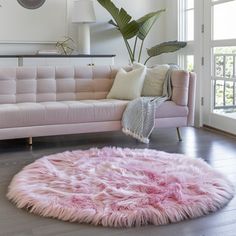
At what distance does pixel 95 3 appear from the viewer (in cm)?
549

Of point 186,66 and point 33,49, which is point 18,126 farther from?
point 186,66

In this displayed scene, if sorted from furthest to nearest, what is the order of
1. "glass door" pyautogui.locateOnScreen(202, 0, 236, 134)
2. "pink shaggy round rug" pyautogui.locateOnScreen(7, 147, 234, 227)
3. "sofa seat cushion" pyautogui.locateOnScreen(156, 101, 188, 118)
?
"glass door" pyautogui.locateOnScreen(202, 0, 236, 134) → "sofa seat cushion" pyautogui.locateOnScreen(156, 101, 188, 118) → "pink shaggy round rug" pyautogui.locateOnScreen(7, 147, 234, 227)

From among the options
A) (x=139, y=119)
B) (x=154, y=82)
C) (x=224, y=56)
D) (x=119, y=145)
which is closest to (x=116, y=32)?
(x=154, y=82)

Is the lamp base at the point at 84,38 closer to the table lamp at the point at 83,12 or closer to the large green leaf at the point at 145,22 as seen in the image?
the table lamp at the point at 83,12

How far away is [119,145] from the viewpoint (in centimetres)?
378

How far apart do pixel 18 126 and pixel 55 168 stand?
84 cm

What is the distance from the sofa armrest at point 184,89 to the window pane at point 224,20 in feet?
2.23

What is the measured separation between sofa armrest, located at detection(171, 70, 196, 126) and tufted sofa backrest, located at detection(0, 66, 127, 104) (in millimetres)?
764

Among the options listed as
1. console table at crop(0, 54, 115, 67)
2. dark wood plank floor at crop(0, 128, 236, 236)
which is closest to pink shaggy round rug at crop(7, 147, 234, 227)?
dark wood plank floor at crop(0, 128, 236, 236)

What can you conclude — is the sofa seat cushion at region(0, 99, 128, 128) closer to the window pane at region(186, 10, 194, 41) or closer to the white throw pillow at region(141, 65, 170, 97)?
the white throw pillow at region(141, 65, 170, 97)

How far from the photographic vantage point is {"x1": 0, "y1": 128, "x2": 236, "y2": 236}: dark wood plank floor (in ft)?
6.30

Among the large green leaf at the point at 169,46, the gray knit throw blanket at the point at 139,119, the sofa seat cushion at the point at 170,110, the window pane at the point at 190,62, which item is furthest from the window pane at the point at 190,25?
the gray knit throw blanket at the point at 139,119

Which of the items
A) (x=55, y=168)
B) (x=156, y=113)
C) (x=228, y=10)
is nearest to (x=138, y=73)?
(x=156, y=113)

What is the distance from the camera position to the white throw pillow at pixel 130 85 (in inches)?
158
